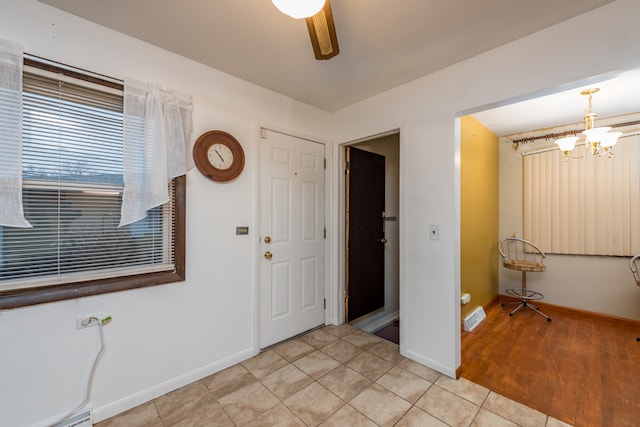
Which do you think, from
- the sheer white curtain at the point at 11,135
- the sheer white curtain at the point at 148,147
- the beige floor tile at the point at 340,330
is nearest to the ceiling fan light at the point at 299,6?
the sheer white curtain at the point at 148,147

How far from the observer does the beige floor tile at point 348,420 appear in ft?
5.14

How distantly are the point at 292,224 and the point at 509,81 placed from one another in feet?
6.69

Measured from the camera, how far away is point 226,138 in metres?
2.12

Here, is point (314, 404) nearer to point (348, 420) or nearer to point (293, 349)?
point (348, 420)

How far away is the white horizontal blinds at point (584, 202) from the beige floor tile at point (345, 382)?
3216 millimetres

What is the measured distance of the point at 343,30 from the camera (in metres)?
1.63

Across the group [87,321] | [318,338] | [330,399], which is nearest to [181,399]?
[87,321]

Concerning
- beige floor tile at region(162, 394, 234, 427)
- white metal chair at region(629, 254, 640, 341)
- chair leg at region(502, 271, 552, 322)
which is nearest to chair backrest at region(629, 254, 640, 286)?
white metal chair at region(629, 254, 640, 341)

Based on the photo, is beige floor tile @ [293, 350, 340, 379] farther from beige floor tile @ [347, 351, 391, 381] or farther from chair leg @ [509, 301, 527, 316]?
chair leg @ [509, 301, 527, 316]

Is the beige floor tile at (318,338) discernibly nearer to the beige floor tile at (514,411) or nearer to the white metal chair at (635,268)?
the beige floor tile at (514,411)

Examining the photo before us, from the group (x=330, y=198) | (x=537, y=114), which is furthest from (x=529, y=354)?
(x=537, y=114)

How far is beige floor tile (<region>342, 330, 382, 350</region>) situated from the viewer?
252 cm

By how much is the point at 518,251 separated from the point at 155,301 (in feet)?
14.5

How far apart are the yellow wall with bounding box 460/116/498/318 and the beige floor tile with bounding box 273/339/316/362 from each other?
5.74 feet
